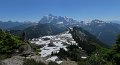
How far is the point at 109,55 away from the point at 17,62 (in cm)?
1942

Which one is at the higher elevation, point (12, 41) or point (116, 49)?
point (12, 41)

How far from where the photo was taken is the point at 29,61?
27594mm

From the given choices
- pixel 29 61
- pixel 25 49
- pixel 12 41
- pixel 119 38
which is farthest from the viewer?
pixel 119 38

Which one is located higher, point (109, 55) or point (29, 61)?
point (29, 61)

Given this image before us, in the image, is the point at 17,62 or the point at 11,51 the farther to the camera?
the point at 11,51

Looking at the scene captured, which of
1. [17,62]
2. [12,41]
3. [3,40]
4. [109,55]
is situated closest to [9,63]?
[17,62]

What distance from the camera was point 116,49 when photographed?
142 feet

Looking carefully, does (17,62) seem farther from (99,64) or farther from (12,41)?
(12,41)

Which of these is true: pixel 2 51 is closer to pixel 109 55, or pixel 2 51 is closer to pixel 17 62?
pixel 17 62

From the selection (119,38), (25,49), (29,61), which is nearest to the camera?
(29,61)

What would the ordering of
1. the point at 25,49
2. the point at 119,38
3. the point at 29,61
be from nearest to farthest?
the point at 29,61
the point at 25,49
the point at 119,38

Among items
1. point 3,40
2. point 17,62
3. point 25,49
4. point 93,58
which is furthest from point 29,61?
point 3,40

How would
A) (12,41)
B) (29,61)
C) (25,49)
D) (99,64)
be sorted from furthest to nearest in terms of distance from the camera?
(12,41), (25,49), (99,64), (29,61)

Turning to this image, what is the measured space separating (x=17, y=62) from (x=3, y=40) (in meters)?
17.2
